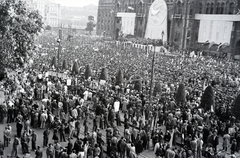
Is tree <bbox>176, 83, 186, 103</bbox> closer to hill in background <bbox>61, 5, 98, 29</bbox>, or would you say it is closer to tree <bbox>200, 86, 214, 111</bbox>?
tree <bbox>200, 86, 214, 111</bbox>

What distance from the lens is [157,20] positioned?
6600 cm

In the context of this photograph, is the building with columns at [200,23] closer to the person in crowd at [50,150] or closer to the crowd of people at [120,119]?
the crowd of people at [120,119]

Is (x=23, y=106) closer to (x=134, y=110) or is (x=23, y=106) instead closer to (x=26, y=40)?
(x=26, y=40)

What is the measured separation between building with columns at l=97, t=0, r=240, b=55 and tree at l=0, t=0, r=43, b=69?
46235 millimetres

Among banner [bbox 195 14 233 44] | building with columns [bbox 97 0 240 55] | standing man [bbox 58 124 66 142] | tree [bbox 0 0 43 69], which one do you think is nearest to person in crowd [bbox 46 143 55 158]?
standing man [bbox 58 124 66 142]

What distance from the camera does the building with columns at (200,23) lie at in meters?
54.1

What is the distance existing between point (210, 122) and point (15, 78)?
10.8 metres

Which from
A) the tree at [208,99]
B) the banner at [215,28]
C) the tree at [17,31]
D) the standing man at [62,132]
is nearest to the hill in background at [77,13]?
the banner at [215,28]

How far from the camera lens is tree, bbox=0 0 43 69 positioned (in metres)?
13.0

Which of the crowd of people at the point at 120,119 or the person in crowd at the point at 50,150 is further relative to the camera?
the crowd of people at the point at 120,119

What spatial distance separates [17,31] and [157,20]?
55072mm

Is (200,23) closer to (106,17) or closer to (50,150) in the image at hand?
(106,17)

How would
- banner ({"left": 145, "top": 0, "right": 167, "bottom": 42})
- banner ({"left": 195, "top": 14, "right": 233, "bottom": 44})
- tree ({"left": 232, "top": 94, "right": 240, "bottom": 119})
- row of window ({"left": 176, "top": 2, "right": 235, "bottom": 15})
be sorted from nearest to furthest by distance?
tree ({"left": 232, "top": 94, "right": 240, "bottom": 119})
banner ({"left": 195, "top": 14, "right": 233, "bottom": 44})
row of window ({"left": 176, "top": 2, "right": 235, "bottom": 15})
banner ({"left": 145, "top": 0, "right": 167, "bottom": 42})

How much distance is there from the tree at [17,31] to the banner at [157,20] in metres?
51.7
